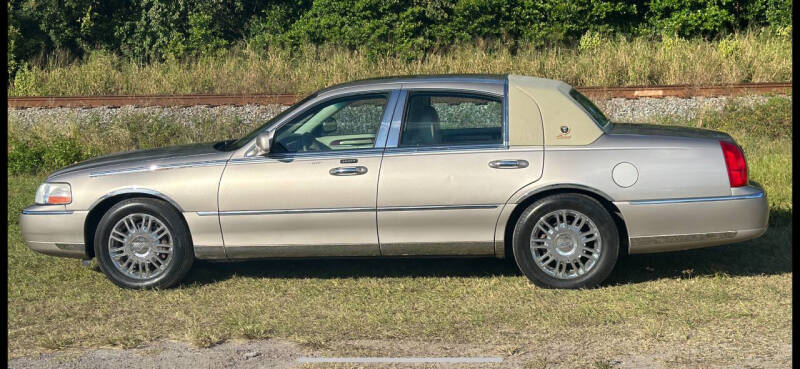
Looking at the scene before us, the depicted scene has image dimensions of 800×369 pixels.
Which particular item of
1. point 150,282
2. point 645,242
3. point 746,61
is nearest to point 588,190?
point 645,242

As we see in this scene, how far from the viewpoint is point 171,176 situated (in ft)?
24.8

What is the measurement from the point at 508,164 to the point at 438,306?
3.56 ft

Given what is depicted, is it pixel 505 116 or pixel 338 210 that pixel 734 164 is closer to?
pixel 505 116

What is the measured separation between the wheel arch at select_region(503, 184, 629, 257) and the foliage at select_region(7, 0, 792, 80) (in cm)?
1612

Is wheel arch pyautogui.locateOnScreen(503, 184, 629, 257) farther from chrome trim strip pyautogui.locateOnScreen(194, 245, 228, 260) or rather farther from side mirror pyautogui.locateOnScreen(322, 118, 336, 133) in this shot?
chrome trim strip pyautogui.locateOnScreen(194, 245, 228, 260)

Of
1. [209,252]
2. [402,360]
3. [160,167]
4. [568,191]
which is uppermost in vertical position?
[160,167]

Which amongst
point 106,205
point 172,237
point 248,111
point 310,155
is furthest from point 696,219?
point 248,111

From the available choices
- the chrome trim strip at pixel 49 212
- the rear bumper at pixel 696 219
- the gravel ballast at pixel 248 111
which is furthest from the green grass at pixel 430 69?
the chrome trim strip at pixel 49 212

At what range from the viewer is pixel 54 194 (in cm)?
778

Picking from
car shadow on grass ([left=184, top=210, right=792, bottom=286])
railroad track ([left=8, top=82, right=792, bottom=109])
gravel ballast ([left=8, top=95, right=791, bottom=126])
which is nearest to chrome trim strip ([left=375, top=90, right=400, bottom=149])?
car shadow on grass ([left=184, top=210, right=792, bottom=286])

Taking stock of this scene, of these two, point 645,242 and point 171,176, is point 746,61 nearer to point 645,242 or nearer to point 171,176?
point 645,242

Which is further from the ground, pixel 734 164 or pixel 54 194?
pixel 734 164

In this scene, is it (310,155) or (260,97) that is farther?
(260,97)

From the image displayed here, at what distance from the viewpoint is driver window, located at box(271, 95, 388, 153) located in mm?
7535
